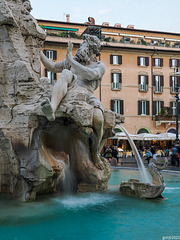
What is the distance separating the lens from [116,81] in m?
33.0

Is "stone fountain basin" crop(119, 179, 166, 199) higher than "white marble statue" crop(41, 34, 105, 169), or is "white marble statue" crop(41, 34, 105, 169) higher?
"white marble statue" crop(41, 34, 105, 169)

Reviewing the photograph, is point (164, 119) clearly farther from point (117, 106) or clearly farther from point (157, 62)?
point (157, 62)

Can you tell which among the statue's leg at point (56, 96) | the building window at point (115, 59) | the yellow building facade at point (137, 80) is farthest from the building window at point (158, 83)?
the statue's leg at point (56, 96)

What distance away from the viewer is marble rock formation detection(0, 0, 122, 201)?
509cm

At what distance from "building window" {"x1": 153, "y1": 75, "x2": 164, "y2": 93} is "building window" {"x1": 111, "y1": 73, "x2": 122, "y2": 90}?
3.97 metres

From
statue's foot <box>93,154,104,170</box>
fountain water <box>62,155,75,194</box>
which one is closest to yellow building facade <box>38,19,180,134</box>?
statue's foot <box>93,154,104,170</box>

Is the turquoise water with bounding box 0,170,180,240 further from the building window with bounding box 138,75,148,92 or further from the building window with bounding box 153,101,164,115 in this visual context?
the building window with bounding box 138,75,148,92

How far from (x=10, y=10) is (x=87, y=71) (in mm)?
1711

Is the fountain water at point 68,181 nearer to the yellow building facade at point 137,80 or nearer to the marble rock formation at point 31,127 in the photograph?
the marble rock formation at point 31,127

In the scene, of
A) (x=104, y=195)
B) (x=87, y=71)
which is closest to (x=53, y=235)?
(x=104, y=195)

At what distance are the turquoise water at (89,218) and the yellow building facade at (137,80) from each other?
1065 inches

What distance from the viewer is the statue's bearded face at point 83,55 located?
6.29 metres

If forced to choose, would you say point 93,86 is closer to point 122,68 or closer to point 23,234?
point 23,234

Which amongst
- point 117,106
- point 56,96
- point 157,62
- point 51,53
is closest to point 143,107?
point 117,106
